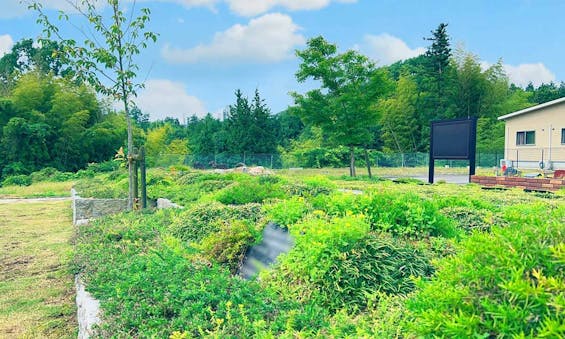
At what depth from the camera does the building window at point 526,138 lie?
22.7m

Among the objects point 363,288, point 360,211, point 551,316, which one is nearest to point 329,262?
point 363,288

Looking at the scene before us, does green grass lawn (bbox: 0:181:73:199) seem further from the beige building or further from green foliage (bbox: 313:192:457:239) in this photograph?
the beige building

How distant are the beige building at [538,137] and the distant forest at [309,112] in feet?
25.1

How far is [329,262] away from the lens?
2600 mm

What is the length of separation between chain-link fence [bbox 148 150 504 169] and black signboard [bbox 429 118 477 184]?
1526 cm

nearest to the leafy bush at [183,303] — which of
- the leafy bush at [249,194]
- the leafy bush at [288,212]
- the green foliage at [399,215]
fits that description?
the leafy bush at [288,212]

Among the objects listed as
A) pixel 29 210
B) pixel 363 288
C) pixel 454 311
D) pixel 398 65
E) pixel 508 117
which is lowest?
pixel 29 210

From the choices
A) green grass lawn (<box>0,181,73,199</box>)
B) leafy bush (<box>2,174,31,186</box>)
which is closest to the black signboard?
green grass lawn (<box>0,181,73,199</box>)

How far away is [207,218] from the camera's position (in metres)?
4.47

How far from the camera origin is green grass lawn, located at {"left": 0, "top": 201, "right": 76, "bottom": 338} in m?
3.36

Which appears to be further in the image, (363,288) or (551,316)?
(363,288)

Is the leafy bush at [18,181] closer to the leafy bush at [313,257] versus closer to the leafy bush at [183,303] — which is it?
the leafy bush at [183,303]

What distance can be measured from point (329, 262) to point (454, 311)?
1.21 meters

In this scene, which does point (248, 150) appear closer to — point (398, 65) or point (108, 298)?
point (398, 65)
